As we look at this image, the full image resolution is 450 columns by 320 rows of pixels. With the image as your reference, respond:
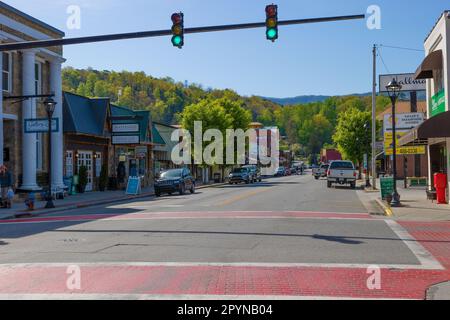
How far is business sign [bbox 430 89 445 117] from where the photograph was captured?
20.4 m

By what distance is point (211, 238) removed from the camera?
12.4 metres

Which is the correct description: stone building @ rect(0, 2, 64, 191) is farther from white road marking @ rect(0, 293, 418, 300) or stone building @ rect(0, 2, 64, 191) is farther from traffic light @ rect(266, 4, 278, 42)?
white road marking @ rect(0, 293, 418, 300)

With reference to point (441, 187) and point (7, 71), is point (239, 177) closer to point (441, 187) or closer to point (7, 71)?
point (7, 71)

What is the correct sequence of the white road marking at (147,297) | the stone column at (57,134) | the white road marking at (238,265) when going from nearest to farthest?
1. the white road marking at (147,297)
2. the white road marking at (238,265)
3. the stone column at (57,134)

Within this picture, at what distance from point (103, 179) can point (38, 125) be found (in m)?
12.5

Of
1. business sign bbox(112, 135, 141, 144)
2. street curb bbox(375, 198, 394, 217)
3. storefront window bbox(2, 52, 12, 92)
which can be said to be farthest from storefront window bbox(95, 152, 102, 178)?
street curb bbox(375, 198, 394, 217)

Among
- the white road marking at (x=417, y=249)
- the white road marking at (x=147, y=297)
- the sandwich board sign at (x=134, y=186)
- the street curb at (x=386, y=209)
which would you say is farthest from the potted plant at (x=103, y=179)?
the white road marking at (x=147, y=297)

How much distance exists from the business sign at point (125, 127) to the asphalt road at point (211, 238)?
18.9 m

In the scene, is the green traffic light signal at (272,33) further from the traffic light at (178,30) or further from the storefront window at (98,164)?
the storefront window at (98,164)

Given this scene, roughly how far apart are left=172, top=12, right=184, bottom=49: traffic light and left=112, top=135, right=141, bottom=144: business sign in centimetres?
2138

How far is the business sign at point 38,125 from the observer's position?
25231 mm

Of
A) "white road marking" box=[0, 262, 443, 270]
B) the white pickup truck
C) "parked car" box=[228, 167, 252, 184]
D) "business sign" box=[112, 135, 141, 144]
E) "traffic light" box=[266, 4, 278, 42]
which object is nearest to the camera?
"white road marking" box=[0, 262, 443, 270]
